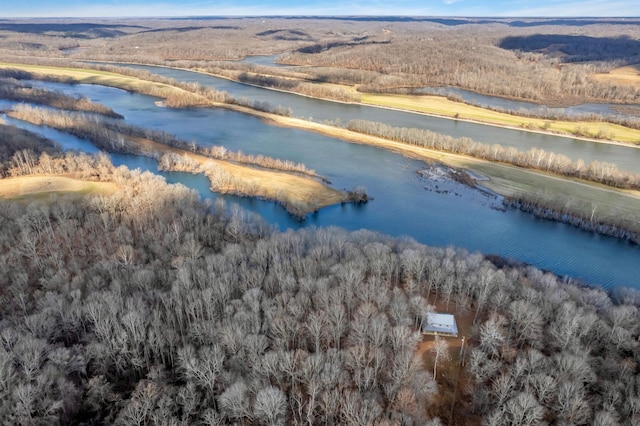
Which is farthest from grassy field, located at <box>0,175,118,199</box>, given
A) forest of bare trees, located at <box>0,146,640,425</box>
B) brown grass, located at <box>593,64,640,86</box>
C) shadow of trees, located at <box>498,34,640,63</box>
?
shadow of trees, located at <box>498,34,640,63</box>

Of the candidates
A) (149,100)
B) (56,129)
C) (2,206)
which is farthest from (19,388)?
(149,100)

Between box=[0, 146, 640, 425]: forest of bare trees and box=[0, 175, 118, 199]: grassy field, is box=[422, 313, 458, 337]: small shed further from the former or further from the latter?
box=[0, 175, 118, 199]: grassy field

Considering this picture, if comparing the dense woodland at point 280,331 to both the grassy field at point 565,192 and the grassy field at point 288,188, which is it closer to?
the grassy field at point 288,188

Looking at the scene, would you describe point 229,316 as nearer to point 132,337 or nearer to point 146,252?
point 132,337

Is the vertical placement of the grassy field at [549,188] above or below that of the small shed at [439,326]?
above

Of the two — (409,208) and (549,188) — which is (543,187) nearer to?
(549,188)

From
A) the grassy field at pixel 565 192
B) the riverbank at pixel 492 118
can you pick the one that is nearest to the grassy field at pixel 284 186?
the grassy field at pixel 565 192
